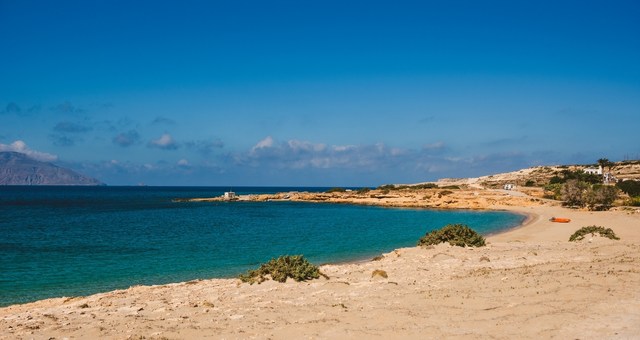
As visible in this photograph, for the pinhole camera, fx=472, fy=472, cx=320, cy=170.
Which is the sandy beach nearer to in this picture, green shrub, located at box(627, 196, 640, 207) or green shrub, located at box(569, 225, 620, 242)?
green shrub, located at box(569, 225, 620, 242)

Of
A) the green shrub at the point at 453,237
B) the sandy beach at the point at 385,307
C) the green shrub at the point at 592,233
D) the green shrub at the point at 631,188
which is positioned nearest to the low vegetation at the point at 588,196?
the green shrub at the point at 631,188

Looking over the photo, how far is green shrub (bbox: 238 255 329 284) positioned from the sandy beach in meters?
0.40

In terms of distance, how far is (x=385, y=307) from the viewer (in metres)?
12.0

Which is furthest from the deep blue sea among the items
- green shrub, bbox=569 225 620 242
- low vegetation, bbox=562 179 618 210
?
low vegetation, bbox=562 179 618 210

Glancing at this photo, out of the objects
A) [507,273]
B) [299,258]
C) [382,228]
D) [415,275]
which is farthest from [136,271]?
[382,228]

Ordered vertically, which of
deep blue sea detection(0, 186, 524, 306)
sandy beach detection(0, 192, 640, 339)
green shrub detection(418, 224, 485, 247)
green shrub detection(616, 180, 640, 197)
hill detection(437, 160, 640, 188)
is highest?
hill detection(437, 160, 640, 188)

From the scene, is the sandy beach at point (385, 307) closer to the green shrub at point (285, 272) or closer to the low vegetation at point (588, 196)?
the green shrub at point (285, 272)

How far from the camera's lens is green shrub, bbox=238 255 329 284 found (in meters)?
16.7

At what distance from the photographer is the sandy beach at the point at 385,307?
9.90 m

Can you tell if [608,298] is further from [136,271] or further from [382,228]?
[382,228]

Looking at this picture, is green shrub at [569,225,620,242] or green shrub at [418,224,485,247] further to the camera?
green shrub at [569,225,620,242]

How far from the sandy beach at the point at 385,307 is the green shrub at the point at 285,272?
0.40 metres

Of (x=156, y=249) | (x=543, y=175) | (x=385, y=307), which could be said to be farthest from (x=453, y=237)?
(x=543, y=175)

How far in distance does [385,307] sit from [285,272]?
18.3ft
